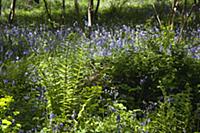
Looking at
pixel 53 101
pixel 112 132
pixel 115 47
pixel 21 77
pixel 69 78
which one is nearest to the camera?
pixel 112 132

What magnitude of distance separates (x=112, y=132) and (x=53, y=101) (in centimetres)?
74

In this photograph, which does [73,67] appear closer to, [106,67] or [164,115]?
[106,67]

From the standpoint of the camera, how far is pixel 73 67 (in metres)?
4.91

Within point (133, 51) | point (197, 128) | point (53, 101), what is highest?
point (133, 51)

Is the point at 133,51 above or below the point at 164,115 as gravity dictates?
above

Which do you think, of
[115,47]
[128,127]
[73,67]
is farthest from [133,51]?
[128,127]

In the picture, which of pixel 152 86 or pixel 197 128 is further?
pixel 152 86

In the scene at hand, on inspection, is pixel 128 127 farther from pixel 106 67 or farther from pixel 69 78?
pixel 106 67

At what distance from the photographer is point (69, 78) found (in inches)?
177

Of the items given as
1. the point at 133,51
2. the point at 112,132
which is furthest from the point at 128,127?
the point at 133,51

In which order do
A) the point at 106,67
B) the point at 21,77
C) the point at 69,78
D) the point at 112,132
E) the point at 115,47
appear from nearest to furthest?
the point at 112,132 < the point at 69,78 < the point at 21,77 < the point at 106,67 < the point at 115,47

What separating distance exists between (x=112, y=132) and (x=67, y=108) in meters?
0.78

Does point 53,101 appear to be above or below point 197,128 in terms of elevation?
above


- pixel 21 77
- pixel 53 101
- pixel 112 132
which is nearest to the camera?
pixel 112 132
